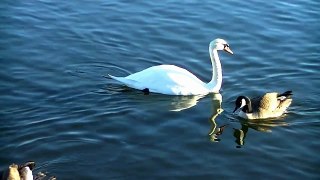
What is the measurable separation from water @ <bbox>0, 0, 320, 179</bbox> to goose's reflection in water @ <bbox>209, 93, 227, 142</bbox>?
0.15 feet

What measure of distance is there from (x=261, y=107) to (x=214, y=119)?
93 cm

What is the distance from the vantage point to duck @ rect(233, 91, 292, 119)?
1233 centimetres

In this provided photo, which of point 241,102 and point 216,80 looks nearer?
point 241,102

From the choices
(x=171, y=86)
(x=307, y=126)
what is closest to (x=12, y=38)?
(x=171, y=86)

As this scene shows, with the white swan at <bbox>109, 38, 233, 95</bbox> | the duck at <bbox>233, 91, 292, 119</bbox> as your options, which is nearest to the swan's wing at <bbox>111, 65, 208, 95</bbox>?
the white swan at <bbox>109, 38, 233, 95</bbox>

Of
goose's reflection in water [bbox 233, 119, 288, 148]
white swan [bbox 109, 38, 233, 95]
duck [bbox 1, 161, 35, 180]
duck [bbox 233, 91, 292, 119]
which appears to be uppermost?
white swan [bbox 109, 38, 233, 95]

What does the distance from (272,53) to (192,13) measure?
3656 millimetres

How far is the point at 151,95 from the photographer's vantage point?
1333cm

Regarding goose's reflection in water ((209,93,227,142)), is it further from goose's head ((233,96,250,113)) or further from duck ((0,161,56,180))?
duck ((0,161,56,180))

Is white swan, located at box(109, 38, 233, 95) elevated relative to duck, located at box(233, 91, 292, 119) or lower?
elevated

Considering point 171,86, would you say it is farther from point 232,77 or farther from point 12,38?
point 12,38

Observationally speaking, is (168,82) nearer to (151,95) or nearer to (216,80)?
(151,95)

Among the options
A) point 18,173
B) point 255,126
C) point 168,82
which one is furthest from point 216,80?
point 18,173

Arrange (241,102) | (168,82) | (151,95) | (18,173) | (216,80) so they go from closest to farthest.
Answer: (18,173), (241,102), (168,82), (151,95), (216,80)
